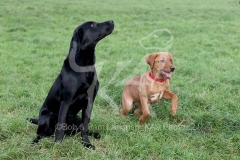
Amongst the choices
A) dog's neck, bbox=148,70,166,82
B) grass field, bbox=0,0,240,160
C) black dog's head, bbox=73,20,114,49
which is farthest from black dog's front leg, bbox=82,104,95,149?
dog's neck, bbox=148,70,166,82

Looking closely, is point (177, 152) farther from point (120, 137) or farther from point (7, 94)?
point (7, 94)

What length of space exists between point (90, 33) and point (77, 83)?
2.02ft

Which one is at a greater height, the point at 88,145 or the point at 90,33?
the point at 90,33

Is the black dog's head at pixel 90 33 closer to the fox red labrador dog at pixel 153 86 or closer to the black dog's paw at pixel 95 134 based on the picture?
the fox red labrador dog at pixel 153 86

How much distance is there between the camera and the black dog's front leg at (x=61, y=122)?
3928mm

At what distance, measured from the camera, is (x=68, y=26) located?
12.9 metres

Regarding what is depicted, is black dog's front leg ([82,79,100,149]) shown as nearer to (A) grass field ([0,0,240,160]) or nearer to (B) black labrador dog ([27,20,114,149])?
(B) black labrador dog ([27,20,114,149])

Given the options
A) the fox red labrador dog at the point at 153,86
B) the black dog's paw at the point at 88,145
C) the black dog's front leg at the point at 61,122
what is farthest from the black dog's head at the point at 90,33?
the black dog's paw at the point at 88,145

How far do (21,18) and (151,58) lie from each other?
10.5 meters

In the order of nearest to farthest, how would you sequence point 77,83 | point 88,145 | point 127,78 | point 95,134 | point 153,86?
point 77,83
point 88,145
point 95,134
point 153,86
point 127,78

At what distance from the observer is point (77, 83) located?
12.7 ft

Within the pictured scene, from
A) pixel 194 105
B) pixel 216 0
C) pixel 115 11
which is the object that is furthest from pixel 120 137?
pixel 216 0

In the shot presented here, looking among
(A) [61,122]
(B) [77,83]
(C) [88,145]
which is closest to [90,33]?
(B) [77,83]

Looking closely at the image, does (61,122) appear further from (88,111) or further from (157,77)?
(157,77)
